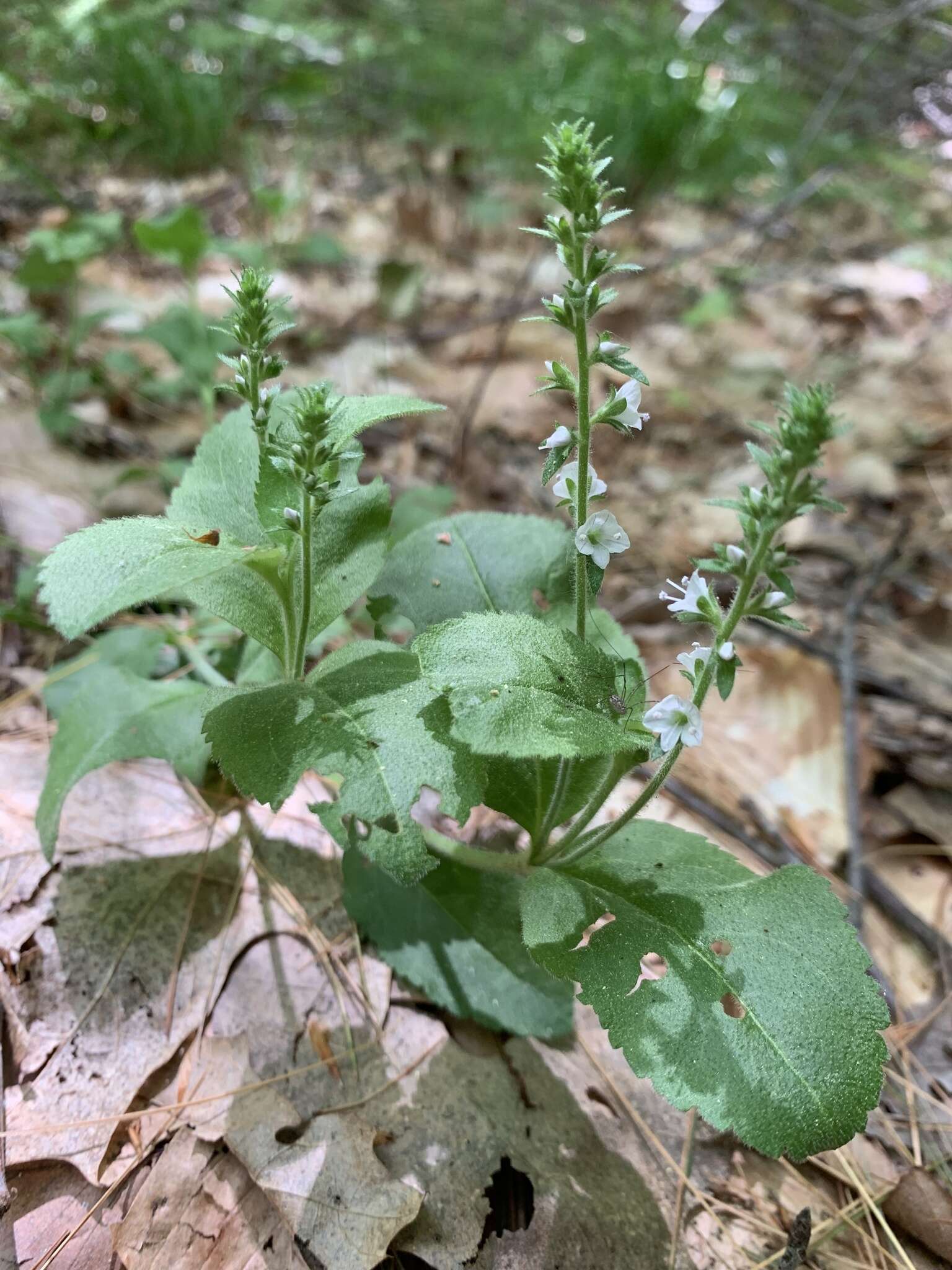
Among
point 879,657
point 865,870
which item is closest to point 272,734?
point 865,870

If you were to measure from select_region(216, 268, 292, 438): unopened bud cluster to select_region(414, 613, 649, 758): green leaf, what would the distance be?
21.4 inches

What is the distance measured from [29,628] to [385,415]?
5.51 ft

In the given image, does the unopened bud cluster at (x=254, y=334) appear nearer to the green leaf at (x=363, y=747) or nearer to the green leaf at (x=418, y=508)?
the green leaf at (x=363, y=747)

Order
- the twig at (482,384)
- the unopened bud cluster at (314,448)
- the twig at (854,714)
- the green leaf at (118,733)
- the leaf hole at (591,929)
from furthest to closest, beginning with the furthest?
1. the twig at (482,384)
2. the twig at (854,714)
3. the green leaf at (118,733)
4. the leaf hole at (591,929)
5. the unopened bud cluster at (314,448)

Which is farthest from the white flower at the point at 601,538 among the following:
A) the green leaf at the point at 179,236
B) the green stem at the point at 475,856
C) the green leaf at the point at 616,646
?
the green leaf at the point at 179,236

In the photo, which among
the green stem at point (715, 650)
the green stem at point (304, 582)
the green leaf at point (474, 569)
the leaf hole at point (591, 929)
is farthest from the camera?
the green leaf at point (474, 569)

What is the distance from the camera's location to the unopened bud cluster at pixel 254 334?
1463 mm

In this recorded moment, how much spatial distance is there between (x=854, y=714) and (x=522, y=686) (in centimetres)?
187

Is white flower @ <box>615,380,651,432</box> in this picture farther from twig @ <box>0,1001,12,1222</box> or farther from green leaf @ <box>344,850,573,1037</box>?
twig @ <box>0,1001,12,1222</box>

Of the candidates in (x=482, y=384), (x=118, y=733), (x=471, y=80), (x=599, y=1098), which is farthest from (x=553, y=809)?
(x=471, y=80)

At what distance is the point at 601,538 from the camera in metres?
1.52

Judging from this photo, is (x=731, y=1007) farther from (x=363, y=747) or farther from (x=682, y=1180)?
(x=363, y=747)

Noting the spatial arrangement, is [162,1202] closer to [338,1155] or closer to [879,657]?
[338,1155]

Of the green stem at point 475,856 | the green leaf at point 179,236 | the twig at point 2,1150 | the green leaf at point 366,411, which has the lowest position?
the twig at point 2,1150
